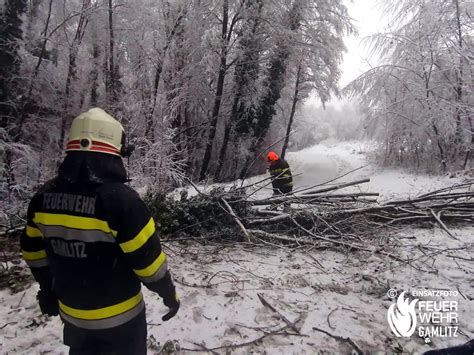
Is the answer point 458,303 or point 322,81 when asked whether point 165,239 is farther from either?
point 322,81

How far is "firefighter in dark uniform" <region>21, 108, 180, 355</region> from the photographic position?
157cm

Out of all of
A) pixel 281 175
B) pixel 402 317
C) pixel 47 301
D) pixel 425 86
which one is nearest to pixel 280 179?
pixel 281 175

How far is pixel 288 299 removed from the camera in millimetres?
3305

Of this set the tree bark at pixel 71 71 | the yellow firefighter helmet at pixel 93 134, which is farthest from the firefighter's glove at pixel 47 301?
the tree bark at pixel 71 71

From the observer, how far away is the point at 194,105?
1445cm

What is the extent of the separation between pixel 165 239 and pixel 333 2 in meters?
15.6

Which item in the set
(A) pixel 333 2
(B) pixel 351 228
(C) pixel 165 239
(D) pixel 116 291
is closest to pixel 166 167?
(C) pixel 165 239

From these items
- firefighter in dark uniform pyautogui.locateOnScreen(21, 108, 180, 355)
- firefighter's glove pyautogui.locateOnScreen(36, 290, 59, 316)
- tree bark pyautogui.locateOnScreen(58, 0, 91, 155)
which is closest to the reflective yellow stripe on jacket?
firefighter in dark uniform pyautogui.locateOnScreen(21, 108, 180, 355)

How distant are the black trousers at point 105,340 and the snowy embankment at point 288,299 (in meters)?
0.93

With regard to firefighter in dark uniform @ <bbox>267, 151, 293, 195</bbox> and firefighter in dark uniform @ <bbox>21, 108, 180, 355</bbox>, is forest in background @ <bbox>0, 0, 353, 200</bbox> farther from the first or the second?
firefighter in dark uniform @ <bbox>21, 108, 180, 355</bbox>

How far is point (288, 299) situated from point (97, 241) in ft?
7.93

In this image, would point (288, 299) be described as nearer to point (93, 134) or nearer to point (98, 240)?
point (98, 240)

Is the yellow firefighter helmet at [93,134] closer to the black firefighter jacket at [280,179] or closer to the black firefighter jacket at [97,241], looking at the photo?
the black firefighter jacket at [97,241]

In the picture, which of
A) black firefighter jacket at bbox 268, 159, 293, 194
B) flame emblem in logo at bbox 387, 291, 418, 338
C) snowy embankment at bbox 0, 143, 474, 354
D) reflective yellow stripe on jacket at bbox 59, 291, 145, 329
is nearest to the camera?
reflective yellow stripe on jacket at bbox 59, 291, 145, 329
